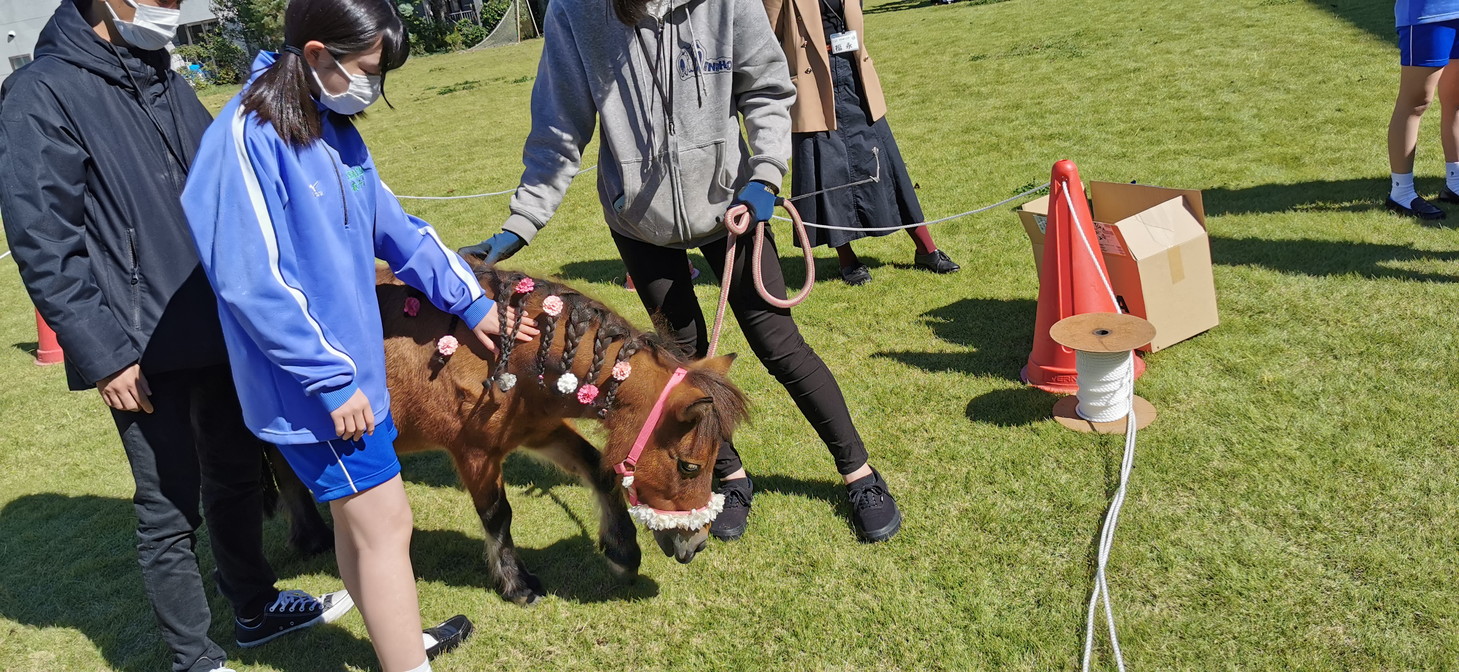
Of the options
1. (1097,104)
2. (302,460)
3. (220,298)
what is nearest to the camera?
(220,298)

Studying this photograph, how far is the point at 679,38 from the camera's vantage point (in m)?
2.79

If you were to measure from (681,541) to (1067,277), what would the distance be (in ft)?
7.58

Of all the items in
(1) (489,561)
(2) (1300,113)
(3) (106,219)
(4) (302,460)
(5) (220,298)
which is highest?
(3) (106,219)

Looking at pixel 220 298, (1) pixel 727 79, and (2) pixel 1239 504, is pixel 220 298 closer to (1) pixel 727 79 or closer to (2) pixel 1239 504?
(1) pixel 727 79

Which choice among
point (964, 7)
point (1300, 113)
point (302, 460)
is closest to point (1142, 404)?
point (302, 460)

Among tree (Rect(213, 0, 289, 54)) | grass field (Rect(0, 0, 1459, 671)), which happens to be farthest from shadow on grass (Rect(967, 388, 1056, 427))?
tree (Rect(213, 0, 289, 54))

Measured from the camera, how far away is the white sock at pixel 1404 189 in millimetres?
5473

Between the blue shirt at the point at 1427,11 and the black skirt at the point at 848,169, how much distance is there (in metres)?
2.96

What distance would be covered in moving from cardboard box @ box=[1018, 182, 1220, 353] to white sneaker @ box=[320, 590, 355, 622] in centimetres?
336

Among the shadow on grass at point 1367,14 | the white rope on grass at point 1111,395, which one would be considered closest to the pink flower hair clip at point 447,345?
the white rope on grass at point 1111,395

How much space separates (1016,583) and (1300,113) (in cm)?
706

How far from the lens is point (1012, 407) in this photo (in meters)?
4.05

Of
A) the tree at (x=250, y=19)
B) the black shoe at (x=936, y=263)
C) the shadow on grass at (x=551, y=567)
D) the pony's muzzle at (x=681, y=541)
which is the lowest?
the black shoe at (x=936, y=263)

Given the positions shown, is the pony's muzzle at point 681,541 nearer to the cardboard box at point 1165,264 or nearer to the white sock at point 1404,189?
the cardboard box at point 1165,264
